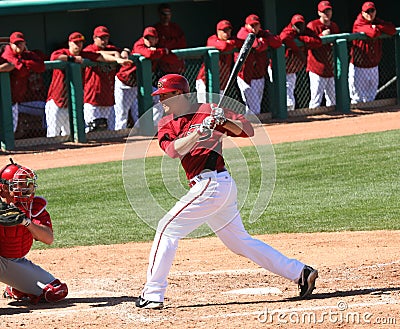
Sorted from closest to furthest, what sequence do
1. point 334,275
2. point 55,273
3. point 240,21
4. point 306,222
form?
point 334,275
point 55,273
point 306,222
point 240,21

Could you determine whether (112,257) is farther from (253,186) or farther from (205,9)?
(205,9)

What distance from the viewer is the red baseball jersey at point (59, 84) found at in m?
15.0

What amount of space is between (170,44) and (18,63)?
2787 mm

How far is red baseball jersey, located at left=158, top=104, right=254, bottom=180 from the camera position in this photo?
632cm

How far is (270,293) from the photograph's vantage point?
6816mm

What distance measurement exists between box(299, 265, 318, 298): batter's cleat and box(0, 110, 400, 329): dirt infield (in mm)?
74

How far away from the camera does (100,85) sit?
15.3 meters

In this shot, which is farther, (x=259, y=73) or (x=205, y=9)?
(x=205, y=9)

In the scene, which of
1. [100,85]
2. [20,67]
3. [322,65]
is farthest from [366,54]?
[20,67]

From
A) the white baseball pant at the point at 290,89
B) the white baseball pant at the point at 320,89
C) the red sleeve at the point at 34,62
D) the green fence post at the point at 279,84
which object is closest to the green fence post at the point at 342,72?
the white baseball pant at the point at 320,89

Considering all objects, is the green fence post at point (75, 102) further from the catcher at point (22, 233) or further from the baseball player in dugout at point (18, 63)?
the catcher at point (22, 233)

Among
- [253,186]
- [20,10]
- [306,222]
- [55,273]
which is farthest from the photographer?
[20,10]

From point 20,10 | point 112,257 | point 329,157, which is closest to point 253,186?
point 329,157

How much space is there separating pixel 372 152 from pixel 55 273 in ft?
22.0
